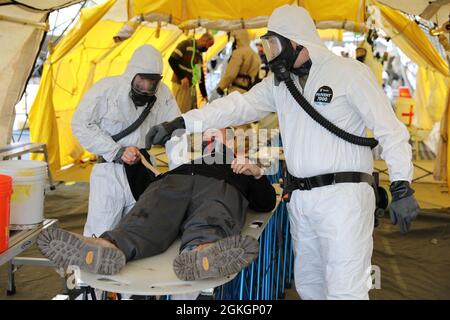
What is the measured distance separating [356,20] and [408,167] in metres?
4.15

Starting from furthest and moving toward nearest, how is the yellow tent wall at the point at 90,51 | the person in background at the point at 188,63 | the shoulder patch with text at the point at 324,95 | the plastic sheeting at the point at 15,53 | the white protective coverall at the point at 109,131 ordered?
the person in background at the point at 188,63 < the yellow tent wall at the point at 90,51 < the plastic sheeting at the point at 15,53 < the white protective coverall at the point at 109,131 < the shoulder patch with text at the point at 324,95

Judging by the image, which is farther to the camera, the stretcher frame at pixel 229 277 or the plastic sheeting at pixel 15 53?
the plastic sheeting at pixel 15 53

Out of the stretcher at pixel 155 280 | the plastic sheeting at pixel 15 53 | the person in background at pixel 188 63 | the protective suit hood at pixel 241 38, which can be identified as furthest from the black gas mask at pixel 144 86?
the protective suit hood at pixel 241 38

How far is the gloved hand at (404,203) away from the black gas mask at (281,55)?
2.20ft

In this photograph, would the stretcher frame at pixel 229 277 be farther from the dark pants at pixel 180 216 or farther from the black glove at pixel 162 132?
the black glove at pixel 162 132

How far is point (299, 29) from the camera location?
7.88 ft

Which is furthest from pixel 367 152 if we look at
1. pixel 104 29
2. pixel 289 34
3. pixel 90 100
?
pixel 104 29

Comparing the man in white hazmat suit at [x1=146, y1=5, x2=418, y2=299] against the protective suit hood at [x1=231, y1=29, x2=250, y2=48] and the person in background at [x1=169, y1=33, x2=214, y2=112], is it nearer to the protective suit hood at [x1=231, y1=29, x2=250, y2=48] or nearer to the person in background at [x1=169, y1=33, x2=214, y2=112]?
the person in background at [x1=169, y1=33, x2=214, y2=112]

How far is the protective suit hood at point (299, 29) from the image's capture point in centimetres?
240

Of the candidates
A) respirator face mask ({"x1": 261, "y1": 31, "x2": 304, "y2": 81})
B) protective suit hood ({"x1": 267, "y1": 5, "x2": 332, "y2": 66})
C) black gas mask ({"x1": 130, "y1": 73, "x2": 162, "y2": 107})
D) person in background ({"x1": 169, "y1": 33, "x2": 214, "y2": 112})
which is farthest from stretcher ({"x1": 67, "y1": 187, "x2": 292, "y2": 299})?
person in background ({"x1": 169, "y1": 33, "x2": 214, "y2": 112})

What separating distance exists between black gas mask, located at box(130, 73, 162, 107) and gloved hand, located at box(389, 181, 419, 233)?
1578 mm

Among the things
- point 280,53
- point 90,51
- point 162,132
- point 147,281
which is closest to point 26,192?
point 162,132

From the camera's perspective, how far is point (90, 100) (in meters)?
3.18

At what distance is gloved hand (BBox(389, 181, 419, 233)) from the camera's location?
2170 millimetres
